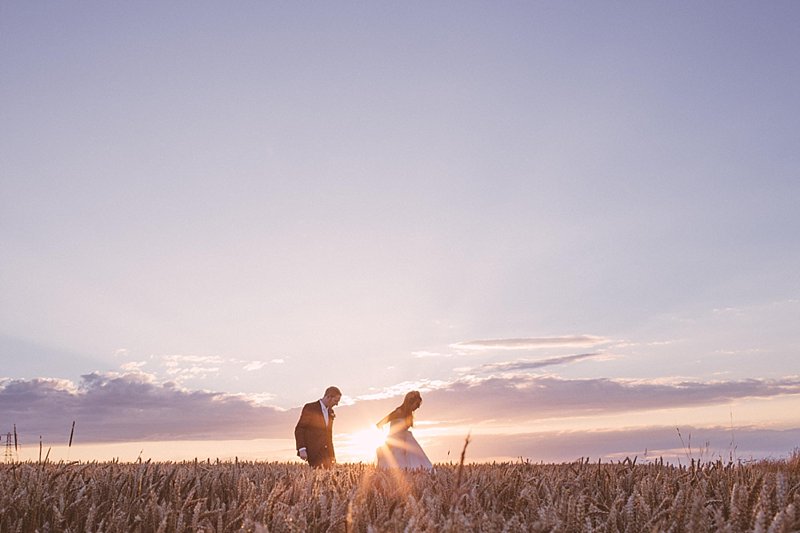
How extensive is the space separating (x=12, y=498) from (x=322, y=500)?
223 centimetres

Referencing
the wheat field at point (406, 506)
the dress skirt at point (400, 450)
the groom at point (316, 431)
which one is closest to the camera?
the wheat field at point (406, 506)

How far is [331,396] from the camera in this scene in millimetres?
16594

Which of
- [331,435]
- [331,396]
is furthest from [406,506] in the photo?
[331,435]

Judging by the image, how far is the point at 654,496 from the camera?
4.60 metres

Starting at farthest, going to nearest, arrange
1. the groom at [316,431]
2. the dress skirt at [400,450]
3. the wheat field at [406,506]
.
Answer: the groom at [316,431], the dress skirt at [400,450], the wheat field at [406,506]

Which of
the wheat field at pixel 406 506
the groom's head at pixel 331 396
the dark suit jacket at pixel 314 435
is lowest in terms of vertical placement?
the wheat field at pixel 406 506

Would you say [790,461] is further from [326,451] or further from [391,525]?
[391,525]

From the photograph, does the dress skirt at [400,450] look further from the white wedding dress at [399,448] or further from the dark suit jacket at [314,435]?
the dark suit jacket at [314,435]

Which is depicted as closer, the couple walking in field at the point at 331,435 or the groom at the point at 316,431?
the couple walking in field at the point at 331,435

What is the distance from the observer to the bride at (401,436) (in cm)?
1592

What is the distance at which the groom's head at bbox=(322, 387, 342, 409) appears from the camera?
54.4ft

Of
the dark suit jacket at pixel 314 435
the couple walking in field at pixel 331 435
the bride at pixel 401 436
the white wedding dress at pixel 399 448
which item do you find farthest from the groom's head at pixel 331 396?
the white wedding dress at pixel 399 448

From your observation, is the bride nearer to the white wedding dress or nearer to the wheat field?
the white wedding dress

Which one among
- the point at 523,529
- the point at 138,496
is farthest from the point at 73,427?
the point at 523,529
